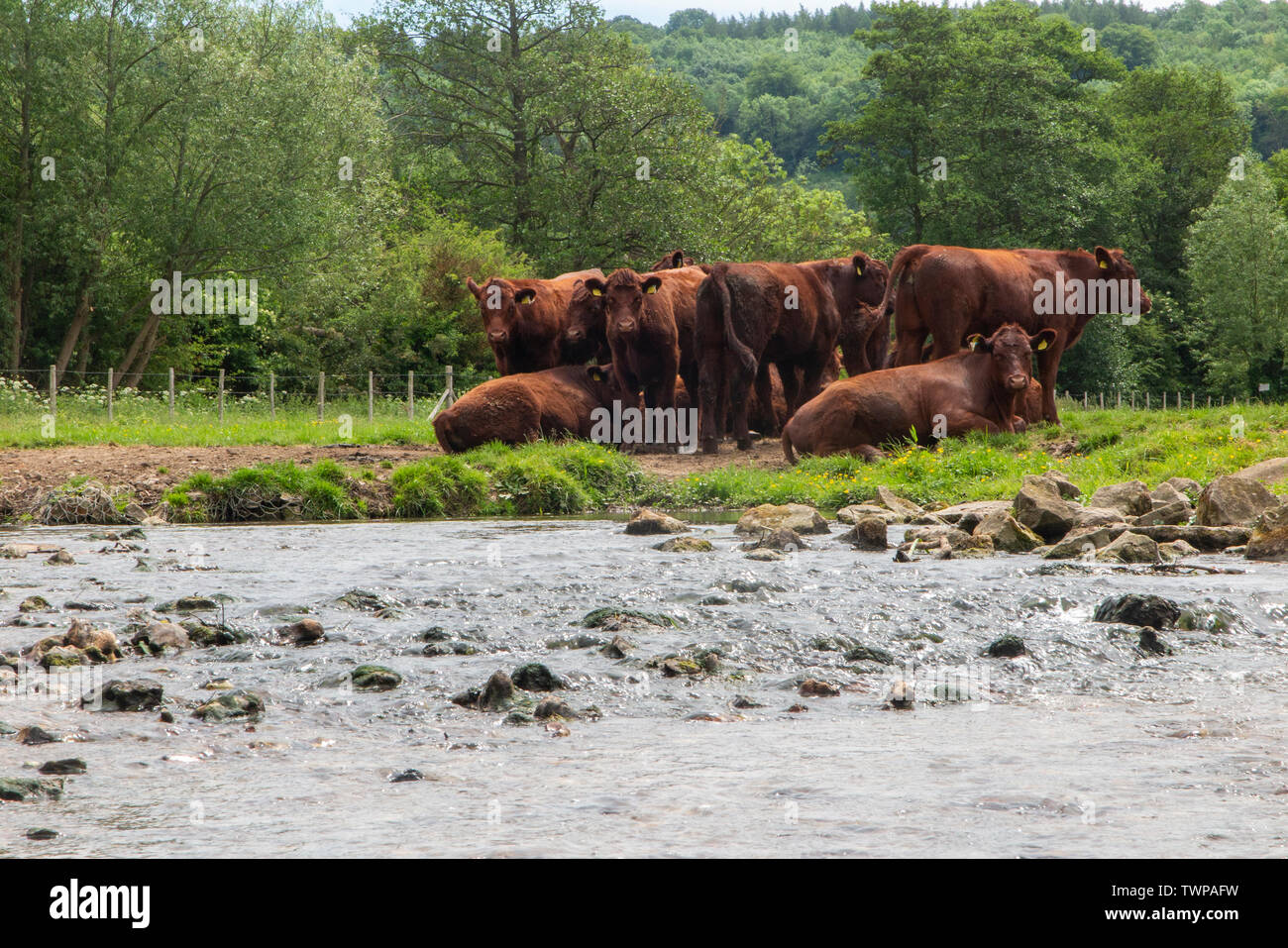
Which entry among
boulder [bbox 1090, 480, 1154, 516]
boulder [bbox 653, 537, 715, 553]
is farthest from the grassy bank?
boulder [bbox 653, 537, 715, 553]

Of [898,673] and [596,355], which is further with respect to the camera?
[596,355]

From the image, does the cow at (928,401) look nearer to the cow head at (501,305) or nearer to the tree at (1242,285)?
the cow head at (501,305)

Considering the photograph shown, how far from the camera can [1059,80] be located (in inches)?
1841

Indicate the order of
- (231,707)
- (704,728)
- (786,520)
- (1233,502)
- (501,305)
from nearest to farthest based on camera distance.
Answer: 1. (704,728)
2. (231,707)
3. (1233,502)
4. (786,520)
5. (501,305)

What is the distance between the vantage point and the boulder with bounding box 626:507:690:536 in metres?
12.4

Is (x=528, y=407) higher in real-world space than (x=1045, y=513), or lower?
higher

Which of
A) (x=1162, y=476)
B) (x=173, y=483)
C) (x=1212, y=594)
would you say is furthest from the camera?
(x=173, y=483)

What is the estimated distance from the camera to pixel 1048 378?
61.2 feet

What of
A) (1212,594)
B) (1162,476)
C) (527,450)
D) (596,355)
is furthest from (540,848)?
(596,355)

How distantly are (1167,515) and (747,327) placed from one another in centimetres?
898

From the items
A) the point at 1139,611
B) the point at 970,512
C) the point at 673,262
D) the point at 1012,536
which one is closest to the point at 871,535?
the point at 1012,536

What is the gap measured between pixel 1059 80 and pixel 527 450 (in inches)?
1433

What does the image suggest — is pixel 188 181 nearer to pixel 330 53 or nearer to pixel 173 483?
pixel 330 53

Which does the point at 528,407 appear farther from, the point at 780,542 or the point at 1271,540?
the point at 1271,540
